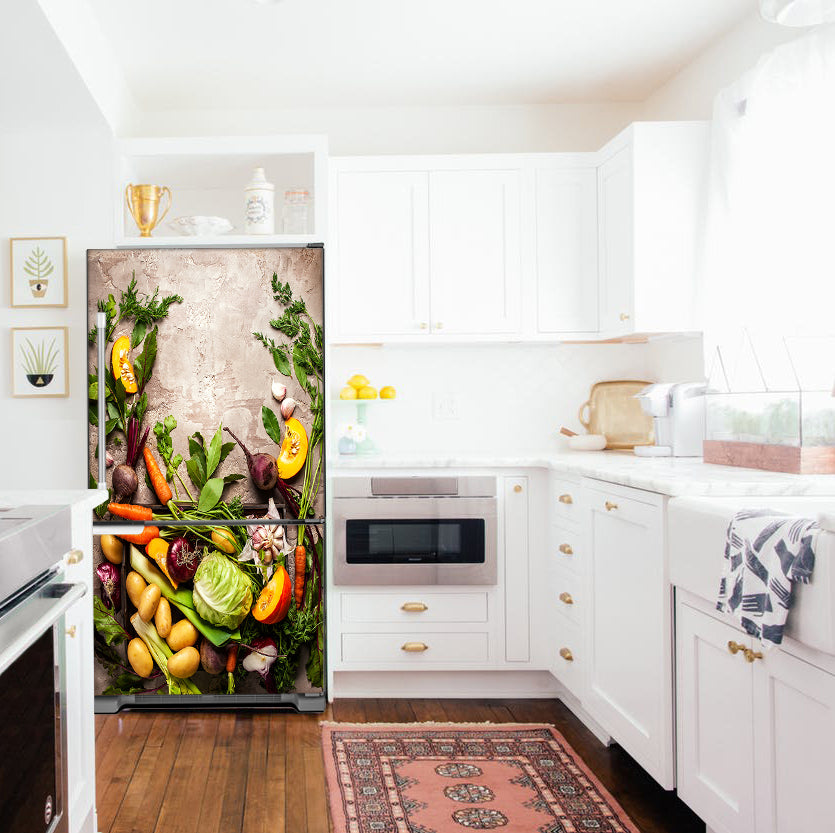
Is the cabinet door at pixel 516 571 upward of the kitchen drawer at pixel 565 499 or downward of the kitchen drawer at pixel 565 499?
downward

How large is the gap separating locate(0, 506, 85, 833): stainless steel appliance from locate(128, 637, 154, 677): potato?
4.59 ft

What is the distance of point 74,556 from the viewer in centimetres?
169

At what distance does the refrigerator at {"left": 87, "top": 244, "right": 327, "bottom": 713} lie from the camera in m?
2.87

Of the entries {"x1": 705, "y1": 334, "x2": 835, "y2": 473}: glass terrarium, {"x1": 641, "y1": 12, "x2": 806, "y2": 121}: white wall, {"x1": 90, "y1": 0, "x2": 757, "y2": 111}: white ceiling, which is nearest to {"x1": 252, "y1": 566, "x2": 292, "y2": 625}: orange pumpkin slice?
{"x1": 705, "y1": 334, "x2": 835, "y2": 473}: glass terrarium

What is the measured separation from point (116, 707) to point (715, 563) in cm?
219

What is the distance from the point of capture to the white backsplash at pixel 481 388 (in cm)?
366

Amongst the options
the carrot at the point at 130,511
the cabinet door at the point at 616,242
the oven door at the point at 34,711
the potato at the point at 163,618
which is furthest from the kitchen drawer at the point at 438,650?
the oven door at the point at 34,711

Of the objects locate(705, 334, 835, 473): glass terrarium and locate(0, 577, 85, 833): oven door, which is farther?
locate(705, 334, 835, 473): glass terrarium

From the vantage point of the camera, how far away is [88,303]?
2.91 m

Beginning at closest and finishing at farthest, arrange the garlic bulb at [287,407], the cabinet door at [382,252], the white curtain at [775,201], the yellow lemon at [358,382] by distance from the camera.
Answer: the white curtain at [775,201] < the garlic bulb at [287,407] < the cabinet door at [382,252] < the yellow lemon at [358,382]

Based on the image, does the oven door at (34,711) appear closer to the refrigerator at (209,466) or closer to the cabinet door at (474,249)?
the refrigerator at (209,466)

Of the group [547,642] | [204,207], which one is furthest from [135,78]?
[547,642]

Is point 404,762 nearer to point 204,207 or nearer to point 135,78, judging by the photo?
point 204,207

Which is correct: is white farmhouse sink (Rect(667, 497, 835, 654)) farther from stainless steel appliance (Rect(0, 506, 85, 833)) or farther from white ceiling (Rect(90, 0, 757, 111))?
white ceiling (Rect(90, 0, 757, 111))
